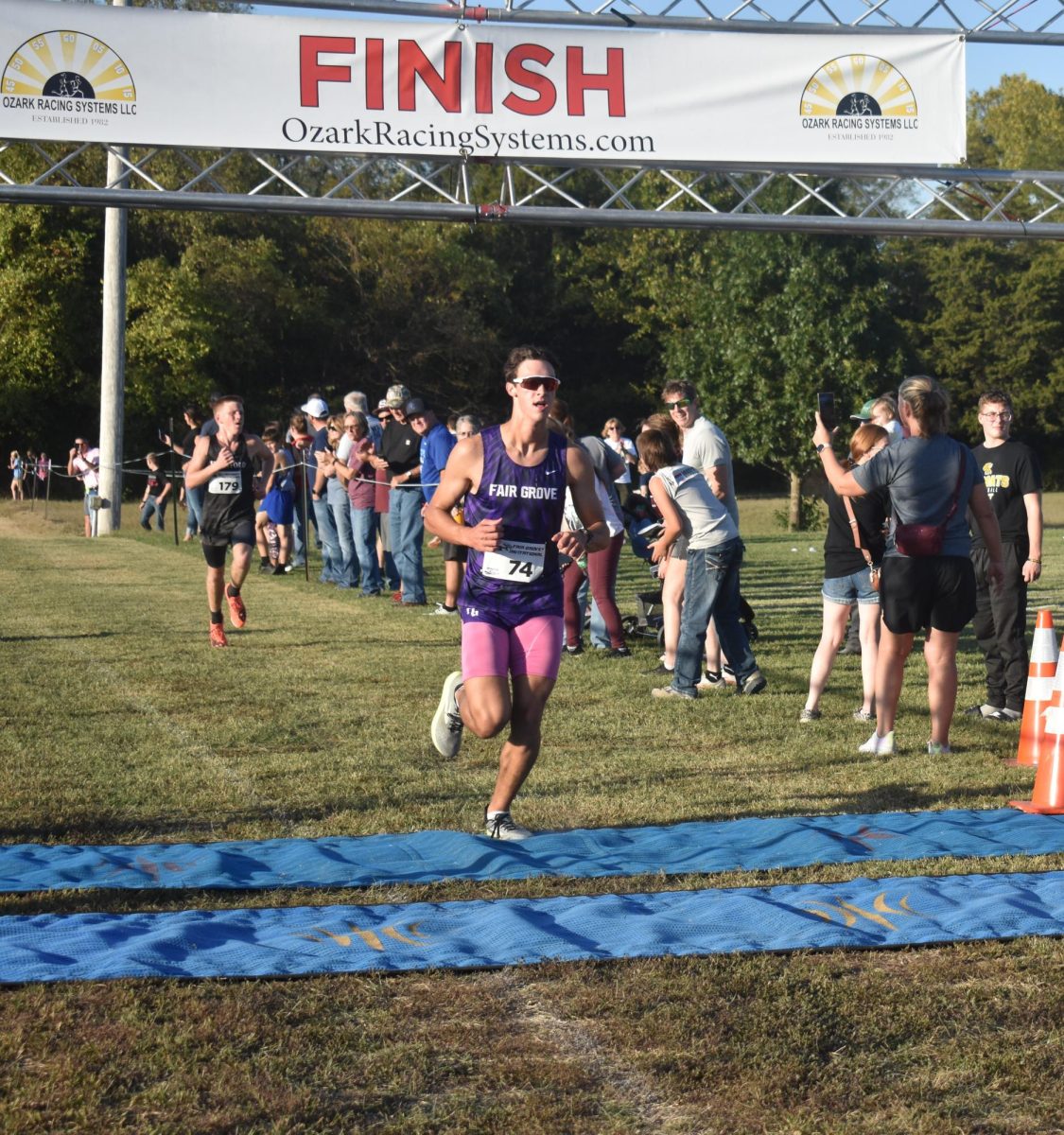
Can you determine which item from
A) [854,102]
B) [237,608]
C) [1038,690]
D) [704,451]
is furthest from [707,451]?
[237,608]

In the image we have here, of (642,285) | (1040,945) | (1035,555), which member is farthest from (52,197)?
(642,285)

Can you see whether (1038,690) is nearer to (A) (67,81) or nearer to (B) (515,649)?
(B) (515,649)

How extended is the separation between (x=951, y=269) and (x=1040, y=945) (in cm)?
5241

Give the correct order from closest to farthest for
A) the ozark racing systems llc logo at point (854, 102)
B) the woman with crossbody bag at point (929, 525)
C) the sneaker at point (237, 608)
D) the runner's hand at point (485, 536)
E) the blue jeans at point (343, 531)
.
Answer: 1. the runner's hand at point (485, 536)
2. the woman with crossbody bag at point (929, 525)
3. the ozark racing systems llc logo at point (854, 102)
4. the sneaker at point (237, 608)
5. the blue jeans at point (343, 531)

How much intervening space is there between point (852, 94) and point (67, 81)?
583 centimetres

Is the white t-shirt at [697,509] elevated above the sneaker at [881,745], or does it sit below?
above

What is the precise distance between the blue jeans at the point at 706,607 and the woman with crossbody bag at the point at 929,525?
186 centimetres

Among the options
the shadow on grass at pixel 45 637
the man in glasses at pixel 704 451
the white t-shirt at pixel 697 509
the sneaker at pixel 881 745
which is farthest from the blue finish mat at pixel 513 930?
the shadow on grass at pixel 45 637

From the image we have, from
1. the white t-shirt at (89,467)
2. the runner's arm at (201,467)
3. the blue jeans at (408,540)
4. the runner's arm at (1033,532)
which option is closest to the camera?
the runner's arm at (1033,532)

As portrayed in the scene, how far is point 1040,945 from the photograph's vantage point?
4.97 meters

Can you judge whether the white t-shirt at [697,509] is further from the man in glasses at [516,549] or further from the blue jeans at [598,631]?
the man in glasses at [516,549]

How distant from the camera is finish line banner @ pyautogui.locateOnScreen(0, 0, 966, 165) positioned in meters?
11.1

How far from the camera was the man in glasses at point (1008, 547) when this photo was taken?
9.28 m

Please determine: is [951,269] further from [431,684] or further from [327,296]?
[431,684]
